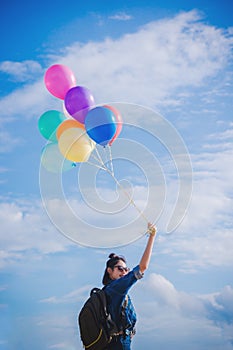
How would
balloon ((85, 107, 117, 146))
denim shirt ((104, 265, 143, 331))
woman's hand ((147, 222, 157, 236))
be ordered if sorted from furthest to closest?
balloon ((85, 107, 117, 146)), woman's hand ((147, 222, 157, 236)), denim shirt ((104, 265, 143, 331))

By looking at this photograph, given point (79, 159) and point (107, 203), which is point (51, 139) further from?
point (107, 203)

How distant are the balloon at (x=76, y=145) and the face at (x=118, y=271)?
1.43 metres

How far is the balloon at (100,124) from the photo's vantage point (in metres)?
3.86

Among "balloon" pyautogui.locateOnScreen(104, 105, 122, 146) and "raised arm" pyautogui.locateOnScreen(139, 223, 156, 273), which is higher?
"balloon" pyautogui.locateOnScreen(104, 105, 122, 146)

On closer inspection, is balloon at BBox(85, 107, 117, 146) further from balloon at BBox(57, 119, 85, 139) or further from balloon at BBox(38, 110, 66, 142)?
balloon at BBox(38, 110, 66, 142)

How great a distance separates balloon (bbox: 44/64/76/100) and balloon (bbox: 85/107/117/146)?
632mm

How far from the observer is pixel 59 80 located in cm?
437

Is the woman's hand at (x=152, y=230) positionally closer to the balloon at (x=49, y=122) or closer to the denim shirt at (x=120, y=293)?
the denim shirt at (x=120, y=293)

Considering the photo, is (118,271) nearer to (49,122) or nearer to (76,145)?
(76,145)

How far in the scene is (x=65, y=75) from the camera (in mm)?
4379

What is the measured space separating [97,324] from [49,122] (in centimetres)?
224

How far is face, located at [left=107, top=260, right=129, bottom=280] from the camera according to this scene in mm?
2961

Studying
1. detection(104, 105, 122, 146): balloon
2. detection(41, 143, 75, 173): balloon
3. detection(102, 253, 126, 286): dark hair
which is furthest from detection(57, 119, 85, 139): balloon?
detection(102, 253, 126, 286): dark hair

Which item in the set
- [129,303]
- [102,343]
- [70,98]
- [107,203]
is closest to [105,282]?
[129,303]
